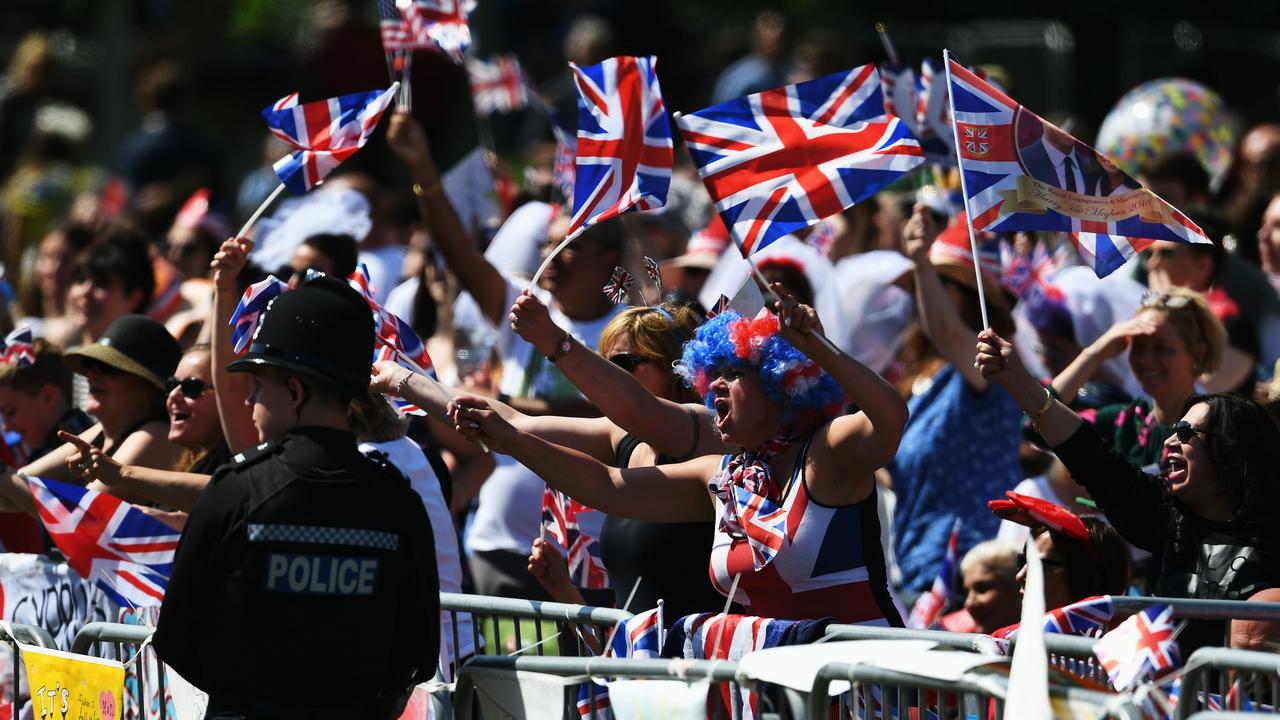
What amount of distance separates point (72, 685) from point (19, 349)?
252 cm

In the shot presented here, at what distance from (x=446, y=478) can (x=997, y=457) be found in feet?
8.17

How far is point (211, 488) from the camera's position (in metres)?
4.47

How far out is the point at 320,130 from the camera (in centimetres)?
689

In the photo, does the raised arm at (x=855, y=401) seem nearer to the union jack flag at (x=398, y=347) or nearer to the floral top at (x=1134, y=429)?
the union jack flag at (x=398, y=347)

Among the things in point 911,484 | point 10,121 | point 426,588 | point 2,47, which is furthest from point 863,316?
point 2,47

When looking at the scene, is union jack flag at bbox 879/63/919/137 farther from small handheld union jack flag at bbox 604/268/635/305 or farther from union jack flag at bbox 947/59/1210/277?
union jack flag at bbox 947/59/1210/277

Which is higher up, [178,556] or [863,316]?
Answer: [863,316]

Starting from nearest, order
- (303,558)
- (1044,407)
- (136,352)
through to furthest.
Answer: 1. (303,558)
2. (1044,407)
3. (136,352)

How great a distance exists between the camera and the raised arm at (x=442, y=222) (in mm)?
7625

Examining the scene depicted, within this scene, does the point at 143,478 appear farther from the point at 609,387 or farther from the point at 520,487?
the point at 520,487

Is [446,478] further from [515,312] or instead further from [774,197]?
Answer: [774,197]

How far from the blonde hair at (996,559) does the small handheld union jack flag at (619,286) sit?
1.55 metres

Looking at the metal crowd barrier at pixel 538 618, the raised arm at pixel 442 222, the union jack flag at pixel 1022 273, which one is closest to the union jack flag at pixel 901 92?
the union jack flag at pixel 1022 273

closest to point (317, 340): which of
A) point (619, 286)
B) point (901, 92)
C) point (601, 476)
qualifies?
point (601, 476)
